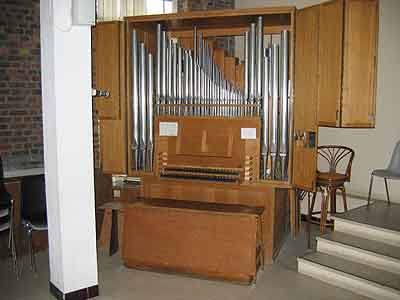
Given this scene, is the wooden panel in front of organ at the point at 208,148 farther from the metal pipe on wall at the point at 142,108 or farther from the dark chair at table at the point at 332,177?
the dark chair at table at the point at 332,177

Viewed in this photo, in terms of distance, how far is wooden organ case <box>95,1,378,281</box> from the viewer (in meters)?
4.43

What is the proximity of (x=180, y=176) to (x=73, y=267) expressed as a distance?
135 cm

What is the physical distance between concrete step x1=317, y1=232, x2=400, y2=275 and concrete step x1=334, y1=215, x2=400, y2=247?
0.15 feet

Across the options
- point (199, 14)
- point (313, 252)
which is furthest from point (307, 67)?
point (313, 252)

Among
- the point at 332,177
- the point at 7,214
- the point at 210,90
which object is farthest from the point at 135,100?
the point at 332,177

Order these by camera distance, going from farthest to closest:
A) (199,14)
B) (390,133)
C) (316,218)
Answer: (316,218), (390,133), (199,14)

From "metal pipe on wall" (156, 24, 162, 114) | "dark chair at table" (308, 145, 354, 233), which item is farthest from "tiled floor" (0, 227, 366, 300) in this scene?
"metal pipe on wall" (156, 24, 162, 114)

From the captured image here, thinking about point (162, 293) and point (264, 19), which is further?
point (264, 19)

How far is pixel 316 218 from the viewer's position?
609 centimetres

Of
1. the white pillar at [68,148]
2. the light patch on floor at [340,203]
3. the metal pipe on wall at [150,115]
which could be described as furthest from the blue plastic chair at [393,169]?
the white pillar at [68,148]

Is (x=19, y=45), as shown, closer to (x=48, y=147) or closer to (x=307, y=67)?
(x=48, y=147)

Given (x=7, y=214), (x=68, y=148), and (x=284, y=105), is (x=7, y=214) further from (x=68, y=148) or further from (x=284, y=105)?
(x=284, y=105)

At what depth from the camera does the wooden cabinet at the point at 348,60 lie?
13.5 ft

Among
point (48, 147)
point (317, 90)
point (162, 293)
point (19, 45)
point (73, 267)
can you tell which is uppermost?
point (19, 45)
